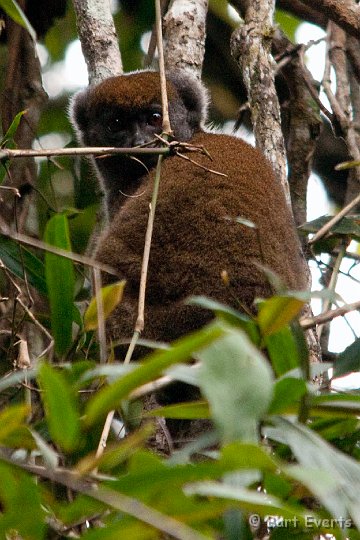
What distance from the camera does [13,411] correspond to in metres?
1.65

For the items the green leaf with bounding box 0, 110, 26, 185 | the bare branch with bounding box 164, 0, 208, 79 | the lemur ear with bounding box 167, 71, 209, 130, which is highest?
Result: the bare branch with bounding box 164, 0, 208, 79

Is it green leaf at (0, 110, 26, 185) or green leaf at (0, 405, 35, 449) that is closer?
green leaf at (0, 405, 35, 449)

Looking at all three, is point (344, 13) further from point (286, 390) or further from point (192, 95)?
point (286, 390)

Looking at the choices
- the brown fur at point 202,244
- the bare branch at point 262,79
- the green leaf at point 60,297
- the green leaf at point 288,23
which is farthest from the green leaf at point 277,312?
the green leaf at point 288,23

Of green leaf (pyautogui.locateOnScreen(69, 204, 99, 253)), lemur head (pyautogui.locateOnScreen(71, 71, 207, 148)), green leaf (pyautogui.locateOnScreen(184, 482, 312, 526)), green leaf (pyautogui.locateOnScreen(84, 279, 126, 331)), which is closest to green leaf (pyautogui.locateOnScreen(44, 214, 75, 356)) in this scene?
green leaf (pyautogui.locateOnScreen(84, 279, 126, 331))

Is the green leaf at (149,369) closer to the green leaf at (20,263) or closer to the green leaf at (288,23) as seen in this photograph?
the green leaf at (20,263)

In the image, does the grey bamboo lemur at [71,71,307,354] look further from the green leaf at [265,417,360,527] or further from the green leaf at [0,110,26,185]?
the green leaf at [265,417,360,527]

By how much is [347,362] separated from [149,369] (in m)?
0.95

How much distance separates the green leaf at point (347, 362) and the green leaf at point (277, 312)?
36cm

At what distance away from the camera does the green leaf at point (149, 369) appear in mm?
1576

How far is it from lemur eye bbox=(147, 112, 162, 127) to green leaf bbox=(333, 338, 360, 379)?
312 centimetres

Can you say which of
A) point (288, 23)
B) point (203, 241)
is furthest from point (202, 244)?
point (288, 23)

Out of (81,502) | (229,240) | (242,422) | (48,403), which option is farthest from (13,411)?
(229,240)

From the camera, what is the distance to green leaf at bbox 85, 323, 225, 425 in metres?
1.58
